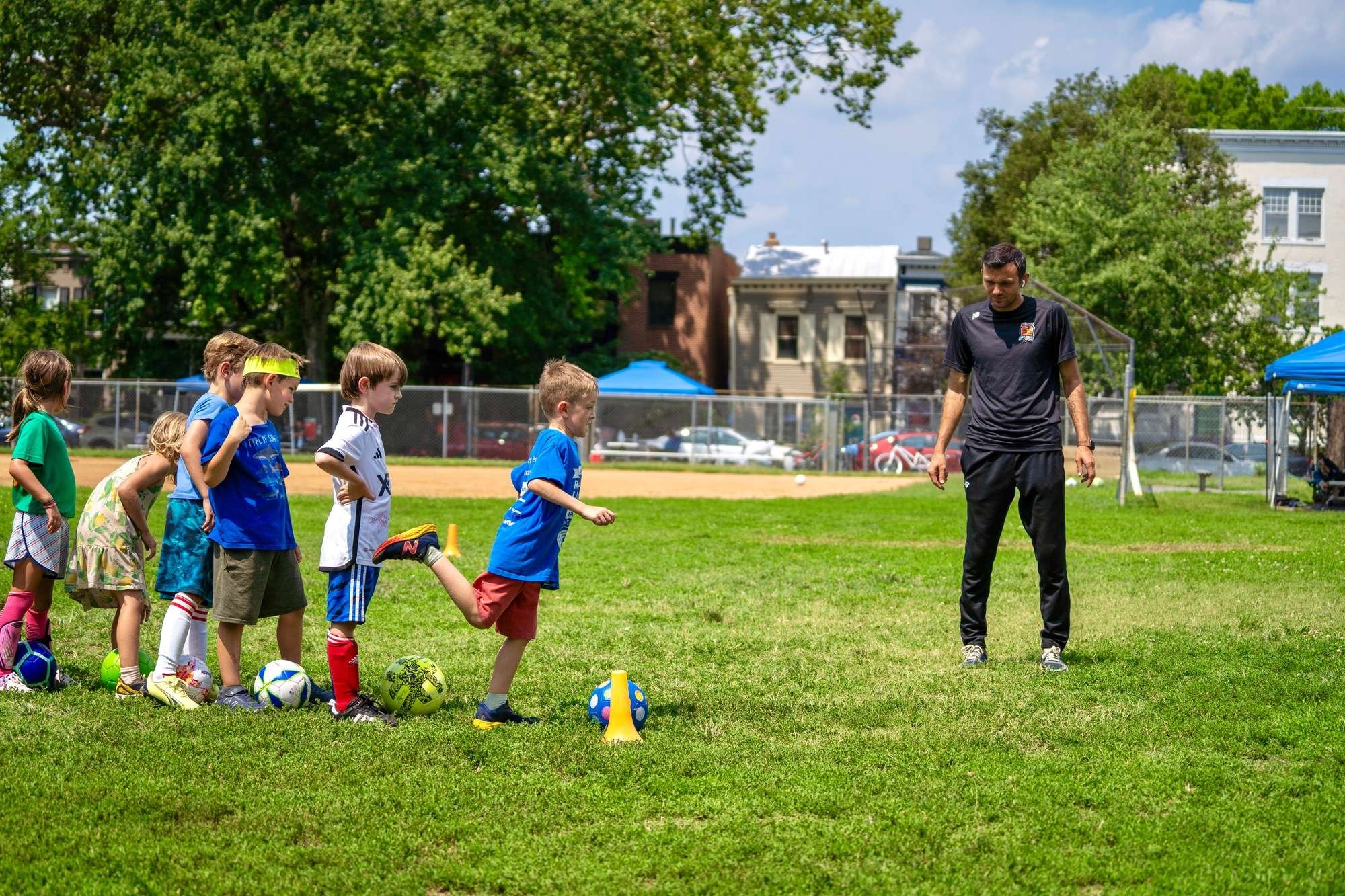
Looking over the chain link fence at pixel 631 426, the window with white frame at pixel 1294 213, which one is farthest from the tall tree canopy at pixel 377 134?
the window with white frame at pixel 1294 213

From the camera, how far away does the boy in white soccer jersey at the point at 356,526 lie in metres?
Result: 5.35

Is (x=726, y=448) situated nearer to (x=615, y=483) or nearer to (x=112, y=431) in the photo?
(x=615, y=483)

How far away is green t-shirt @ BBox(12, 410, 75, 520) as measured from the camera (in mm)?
6148

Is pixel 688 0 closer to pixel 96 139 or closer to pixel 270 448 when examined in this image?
pixel 96 139

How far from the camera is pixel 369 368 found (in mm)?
5438

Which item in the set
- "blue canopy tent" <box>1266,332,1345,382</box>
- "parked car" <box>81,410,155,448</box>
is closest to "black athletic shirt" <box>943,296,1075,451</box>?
"blue canopy tent" <box>1266,332,1345,382</box>

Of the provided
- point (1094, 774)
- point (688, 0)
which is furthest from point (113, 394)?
point (1094, 774)

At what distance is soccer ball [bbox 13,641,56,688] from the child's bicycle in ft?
87.3

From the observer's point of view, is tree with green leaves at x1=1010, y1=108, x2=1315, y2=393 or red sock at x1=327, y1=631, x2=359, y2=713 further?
tree with green leaves at x1=1010, y1=108, x2=1315, y2=393

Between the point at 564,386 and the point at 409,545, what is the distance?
2.99 ft

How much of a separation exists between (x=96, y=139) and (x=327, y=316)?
7708 millimetres

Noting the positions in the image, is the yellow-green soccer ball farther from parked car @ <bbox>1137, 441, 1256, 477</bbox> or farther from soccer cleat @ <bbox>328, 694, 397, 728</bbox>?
parked car @ <bbox>1137, 441, 1256, 477</bbox>

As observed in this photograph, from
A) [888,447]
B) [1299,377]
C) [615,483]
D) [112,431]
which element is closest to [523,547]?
[1299,377]

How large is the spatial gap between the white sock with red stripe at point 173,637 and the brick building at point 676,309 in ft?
138
